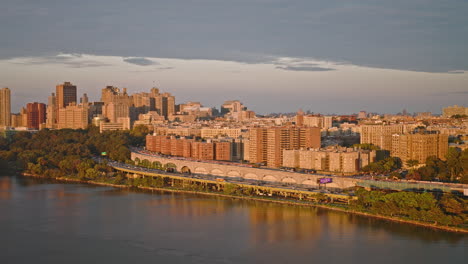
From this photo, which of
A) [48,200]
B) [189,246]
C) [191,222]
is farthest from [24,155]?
[189,246]

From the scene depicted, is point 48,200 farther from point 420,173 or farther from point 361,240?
point 420,173

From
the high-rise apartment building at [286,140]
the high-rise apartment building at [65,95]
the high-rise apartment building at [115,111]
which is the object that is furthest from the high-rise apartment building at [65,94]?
the high-rise apartment building at [286,140]

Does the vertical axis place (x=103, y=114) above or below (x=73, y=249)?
above

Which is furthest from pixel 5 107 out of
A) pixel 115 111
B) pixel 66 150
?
pixel 66 150

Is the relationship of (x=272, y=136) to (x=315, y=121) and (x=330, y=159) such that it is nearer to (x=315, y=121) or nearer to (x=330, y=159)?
(x=330, y=159)

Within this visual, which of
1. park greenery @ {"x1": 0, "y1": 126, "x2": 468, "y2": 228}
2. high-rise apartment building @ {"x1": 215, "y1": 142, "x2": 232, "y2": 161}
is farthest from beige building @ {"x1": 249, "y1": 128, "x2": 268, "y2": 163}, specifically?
park greenery @ {"x1": 0, "y1": 126, "x2": 468, "y2": 228}

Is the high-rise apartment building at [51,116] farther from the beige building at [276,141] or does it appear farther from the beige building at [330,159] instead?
the beige building at [330,159]
